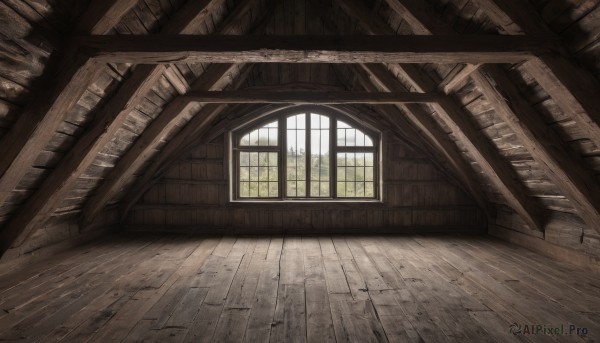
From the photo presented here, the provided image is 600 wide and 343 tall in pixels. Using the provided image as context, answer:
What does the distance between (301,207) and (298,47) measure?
11.7ft

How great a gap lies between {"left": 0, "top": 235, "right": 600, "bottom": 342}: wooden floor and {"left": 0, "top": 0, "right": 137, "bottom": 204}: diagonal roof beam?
4.06ft

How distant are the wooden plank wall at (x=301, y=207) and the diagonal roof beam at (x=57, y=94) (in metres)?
3.12

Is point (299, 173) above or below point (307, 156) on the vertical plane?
below

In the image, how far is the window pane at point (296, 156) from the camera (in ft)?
19.4

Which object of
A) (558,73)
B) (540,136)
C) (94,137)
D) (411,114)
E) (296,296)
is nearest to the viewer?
(558,73)

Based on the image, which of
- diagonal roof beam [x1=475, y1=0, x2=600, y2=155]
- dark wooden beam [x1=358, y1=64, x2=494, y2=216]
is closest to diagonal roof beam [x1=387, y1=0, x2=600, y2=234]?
diagonal roof beam [x1=475, y1=0, x2=600, y2=155]

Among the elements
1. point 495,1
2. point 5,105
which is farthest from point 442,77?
point 5,105

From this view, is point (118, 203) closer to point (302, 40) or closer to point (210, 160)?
point (210, 160)

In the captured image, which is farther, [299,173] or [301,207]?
[299,173]

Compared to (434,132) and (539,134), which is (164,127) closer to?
(434,132)

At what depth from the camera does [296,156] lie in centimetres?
594

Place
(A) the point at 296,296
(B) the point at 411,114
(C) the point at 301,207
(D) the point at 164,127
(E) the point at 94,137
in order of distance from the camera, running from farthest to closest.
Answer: (C) the point at 301,207 < (B) the point at 411,114 < (D) the point at 164,127 < (E) the point at 94,137 < (A) the point at 296,296

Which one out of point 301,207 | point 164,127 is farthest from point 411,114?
point 164,127

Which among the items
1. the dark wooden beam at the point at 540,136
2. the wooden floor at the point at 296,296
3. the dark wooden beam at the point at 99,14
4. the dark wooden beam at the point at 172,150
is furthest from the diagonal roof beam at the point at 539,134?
the dark wooden beam at the point at 172,150
